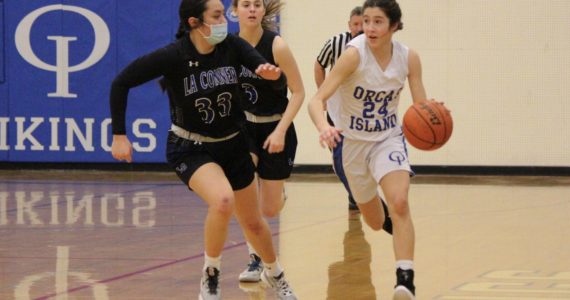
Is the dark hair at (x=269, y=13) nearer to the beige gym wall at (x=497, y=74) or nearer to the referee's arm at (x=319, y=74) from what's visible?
the referee's arm at (x=319, y=74)

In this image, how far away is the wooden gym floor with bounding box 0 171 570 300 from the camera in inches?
295

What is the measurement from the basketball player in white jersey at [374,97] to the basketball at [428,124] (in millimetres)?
104

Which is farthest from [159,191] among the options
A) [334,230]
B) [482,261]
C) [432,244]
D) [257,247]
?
[257,247]

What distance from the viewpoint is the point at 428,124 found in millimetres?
6988

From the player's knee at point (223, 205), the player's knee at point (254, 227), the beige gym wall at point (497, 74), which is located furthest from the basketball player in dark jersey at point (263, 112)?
the beige gym wall at point (497, 74)

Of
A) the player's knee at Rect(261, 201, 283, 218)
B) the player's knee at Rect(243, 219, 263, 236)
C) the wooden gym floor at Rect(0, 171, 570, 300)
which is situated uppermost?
the player's knee at Rect(243, 219, 263, 236)

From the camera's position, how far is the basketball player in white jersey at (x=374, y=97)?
6.99 meters

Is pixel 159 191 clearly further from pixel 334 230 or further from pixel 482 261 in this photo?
pixel 482 261

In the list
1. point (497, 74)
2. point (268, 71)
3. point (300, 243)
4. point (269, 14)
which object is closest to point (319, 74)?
point (300, 243)

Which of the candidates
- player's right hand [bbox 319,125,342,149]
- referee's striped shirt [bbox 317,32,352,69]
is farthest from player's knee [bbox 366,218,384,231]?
referee's striped shirt [bbox 317,32,352,69]

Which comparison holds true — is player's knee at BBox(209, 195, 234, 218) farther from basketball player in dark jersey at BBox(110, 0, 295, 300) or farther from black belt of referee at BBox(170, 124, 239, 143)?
black belt of referee at BBox(170, 124, 239, 143)

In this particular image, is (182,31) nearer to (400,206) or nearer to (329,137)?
(329,137)

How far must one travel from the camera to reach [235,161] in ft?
22.3

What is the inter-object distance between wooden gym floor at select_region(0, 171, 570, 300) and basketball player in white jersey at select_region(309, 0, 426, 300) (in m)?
0.78
